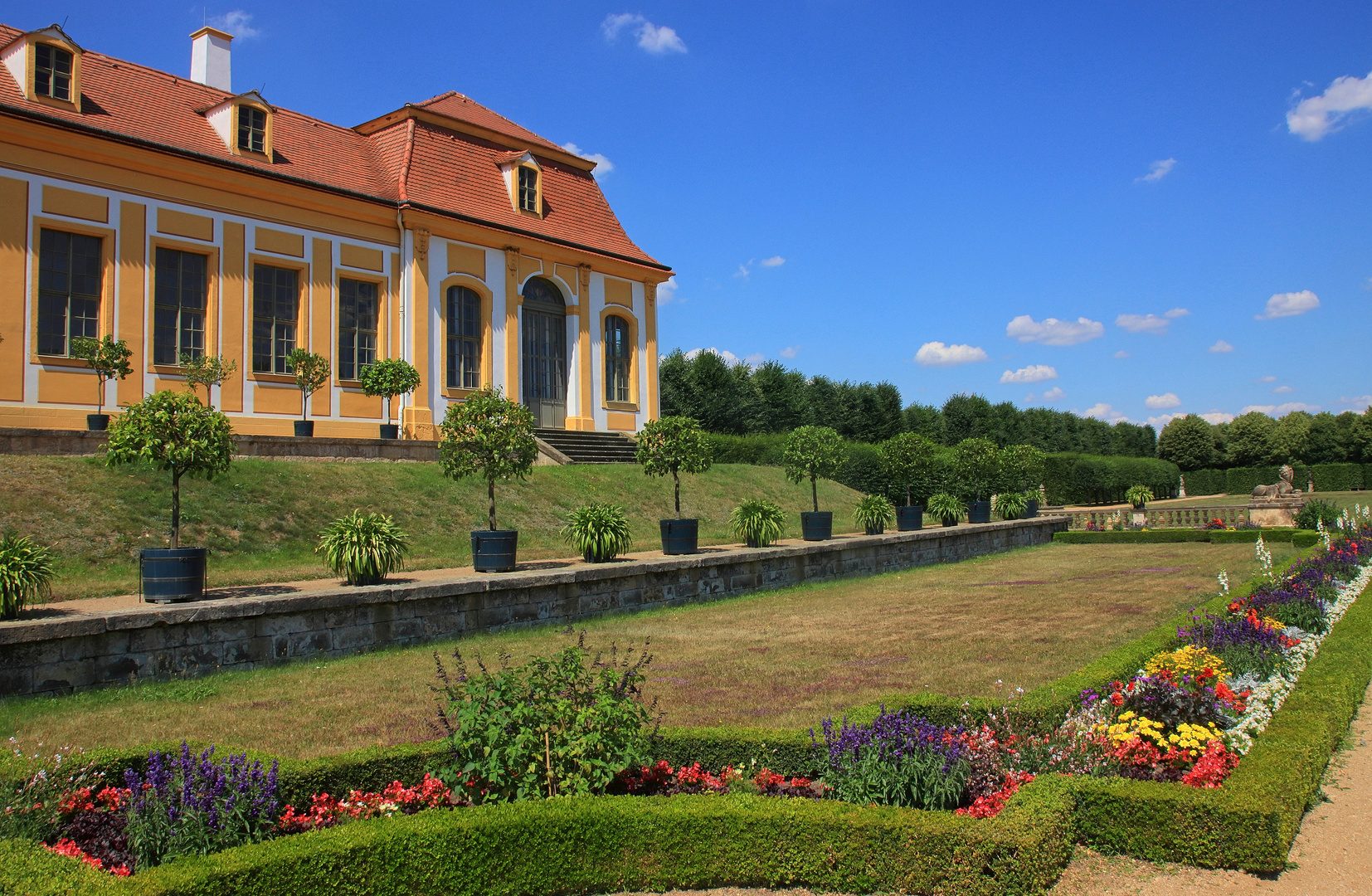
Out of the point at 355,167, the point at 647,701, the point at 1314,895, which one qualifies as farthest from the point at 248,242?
the point at 1314,895

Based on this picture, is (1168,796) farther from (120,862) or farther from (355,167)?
(355,167)

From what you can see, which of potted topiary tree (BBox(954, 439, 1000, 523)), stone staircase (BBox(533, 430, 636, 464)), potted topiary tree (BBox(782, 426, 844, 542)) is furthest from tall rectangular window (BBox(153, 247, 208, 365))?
potted topiary tree (BBox(954, 439, 1000, 523))

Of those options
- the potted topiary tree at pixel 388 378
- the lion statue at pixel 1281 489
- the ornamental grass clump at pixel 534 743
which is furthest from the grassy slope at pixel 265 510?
the lion statue at pixel 1281 489

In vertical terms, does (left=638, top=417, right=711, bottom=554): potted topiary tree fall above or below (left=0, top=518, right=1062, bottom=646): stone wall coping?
above

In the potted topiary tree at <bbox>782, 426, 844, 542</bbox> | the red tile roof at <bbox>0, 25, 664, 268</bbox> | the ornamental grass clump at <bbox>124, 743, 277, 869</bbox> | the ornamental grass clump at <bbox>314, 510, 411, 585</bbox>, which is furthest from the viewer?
the red tile roof at <bbox>0, 25, 664, 268</bbox>

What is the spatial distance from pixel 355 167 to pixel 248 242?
12.9ft

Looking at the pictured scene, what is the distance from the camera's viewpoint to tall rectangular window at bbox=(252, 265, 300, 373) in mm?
19281

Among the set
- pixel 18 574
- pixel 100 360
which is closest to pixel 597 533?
pixel 18 574

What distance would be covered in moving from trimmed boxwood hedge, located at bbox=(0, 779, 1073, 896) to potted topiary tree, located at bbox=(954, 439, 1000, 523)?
835 inches

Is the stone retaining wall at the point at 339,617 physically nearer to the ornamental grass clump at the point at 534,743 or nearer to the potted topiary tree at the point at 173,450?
the potted topiary tree at the point at 173,450

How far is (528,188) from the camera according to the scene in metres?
25.1

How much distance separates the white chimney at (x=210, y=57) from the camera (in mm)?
21469

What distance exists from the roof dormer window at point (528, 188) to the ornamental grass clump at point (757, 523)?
1302 centimetres

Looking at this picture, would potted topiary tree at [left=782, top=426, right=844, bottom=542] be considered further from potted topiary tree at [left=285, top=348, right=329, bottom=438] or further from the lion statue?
the lion statue
